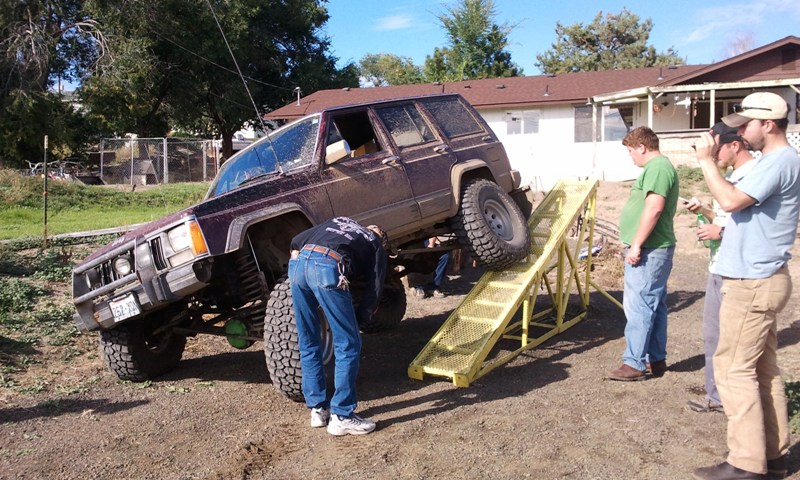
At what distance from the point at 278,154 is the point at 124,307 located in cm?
180

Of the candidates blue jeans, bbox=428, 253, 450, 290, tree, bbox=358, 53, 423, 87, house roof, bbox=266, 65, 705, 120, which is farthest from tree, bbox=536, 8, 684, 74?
blue jeans, bbox=428, 253, 450, 290

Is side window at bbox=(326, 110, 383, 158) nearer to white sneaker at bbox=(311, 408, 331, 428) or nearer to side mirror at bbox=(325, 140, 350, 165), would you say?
side mirror at bbox=(325, 140, 350, 165)

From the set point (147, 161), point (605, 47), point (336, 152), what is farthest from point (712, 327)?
point (605, 47)

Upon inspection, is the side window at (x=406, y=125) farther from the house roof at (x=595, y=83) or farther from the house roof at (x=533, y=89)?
the house roof at (x=533, y=89)

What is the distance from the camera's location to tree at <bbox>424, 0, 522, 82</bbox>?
38469mm

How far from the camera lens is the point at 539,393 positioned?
5.48m

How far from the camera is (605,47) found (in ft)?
168

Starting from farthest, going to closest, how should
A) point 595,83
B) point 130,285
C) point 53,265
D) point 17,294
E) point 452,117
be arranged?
point 595,83 < point 53,265 < point 17,294 < point 452,117 < point 130,285

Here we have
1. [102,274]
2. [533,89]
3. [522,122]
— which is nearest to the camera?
[102,274]

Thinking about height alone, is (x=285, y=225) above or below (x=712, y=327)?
above

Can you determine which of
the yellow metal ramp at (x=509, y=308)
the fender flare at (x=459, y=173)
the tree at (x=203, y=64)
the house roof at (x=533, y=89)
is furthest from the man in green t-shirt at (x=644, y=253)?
the tree at (x=203, y=64)

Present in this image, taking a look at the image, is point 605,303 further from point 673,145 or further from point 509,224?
point 673,145

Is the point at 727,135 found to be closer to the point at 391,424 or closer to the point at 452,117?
the point at 391,424

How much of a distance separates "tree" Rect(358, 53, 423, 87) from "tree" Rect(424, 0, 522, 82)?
11.8 feet
